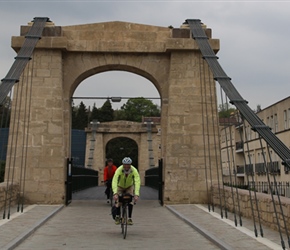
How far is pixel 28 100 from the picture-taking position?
13.9 m

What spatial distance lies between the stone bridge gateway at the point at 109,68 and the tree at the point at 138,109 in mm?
64219

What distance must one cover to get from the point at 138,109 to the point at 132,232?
2872 inches

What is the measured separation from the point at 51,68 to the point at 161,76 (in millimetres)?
2958

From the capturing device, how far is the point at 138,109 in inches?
3219

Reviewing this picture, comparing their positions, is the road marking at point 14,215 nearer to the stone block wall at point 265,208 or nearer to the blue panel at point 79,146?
the stone block wall at point 265,208

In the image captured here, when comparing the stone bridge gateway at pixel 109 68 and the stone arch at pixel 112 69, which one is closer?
the stone bridge gateway at pixel 109 68

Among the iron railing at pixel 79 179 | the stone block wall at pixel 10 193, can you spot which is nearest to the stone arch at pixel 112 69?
the stone block wall at pixel 10 193

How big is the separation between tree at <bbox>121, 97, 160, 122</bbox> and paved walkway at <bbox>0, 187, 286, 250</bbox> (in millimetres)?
67570

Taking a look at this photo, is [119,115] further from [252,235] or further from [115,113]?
[252,235]

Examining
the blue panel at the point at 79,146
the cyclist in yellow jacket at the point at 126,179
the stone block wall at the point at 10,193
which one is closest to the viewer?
the cyclist in yellow jacket at the point at 126,179

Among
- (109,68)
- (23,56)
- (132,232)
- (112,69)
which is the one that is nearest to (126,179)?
(132,232)

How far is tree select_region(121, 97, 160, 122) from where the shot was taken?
79938 millimetres

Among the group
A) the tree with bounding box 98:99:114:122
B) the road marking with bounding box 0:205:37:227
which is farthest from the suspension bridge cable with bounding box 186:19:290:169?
the tree with bounding box 98:99:114:122

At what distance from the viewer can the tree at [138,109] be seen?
7994 centimetres
